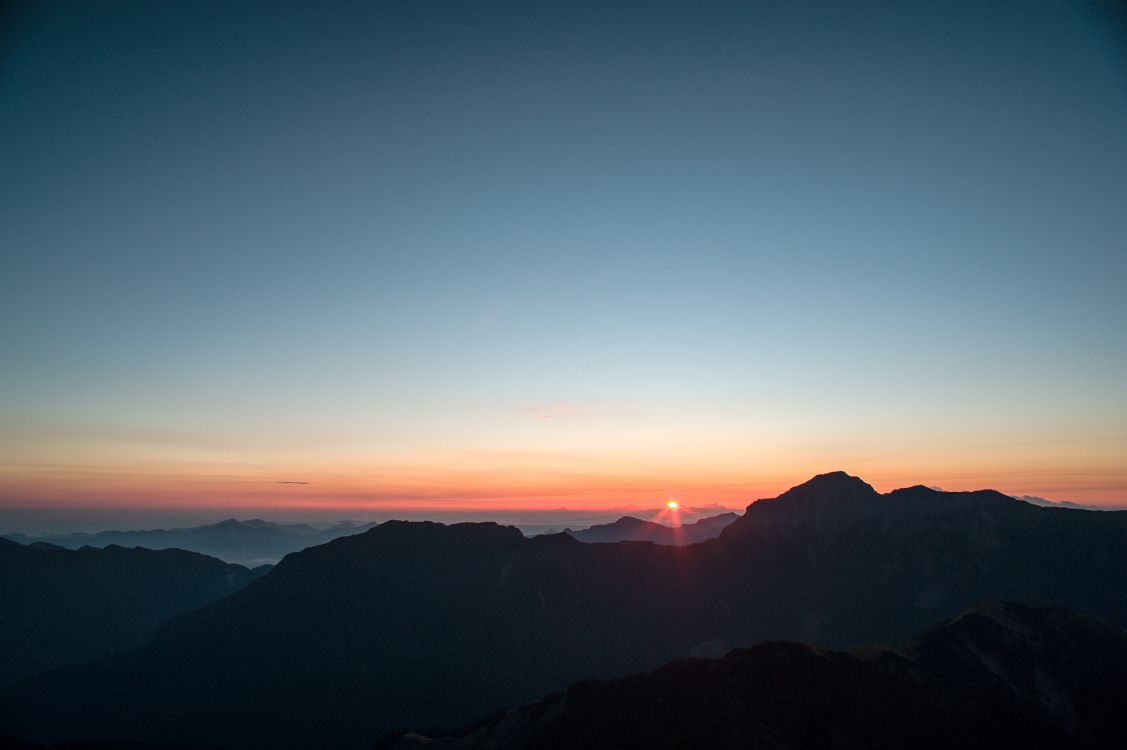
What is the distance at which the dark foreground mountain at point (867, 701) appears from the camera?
2712 inches

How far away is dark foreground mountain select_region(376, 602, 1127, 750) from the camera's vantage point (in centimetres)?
6888

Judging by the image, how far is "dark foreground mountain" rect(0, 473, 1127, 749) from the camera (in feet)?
512

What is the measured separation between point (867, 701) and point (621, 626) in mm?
119339

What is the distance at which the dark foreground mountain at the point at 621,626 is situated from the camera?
512 ft

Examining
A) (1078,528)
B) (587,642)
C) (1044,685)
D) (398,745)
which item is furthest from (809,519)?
(398,745)

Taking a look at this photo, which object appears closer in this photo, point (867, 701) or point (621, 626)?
point (867, 701)

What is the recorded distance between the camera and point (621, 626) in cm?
18400

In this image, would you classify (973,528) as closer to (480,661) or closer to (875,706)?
(875,706)

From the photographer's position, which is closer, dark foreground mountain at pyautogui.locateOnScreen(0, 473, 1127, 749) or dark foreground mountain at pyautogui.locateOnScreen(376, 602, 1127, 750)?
dark foreground mountain at pyautogui.locateOnScreen(376, 602, 1127, 750)

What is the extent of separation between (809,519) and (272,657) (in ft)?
587

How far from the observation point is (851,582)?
17638cm

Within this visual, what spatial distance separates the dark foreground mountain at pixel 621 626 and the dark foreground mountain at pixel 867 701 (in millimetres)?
65381

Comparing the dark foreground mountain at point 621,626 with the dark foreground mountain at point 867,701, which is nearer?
the dark foreground mountain at point 867,701

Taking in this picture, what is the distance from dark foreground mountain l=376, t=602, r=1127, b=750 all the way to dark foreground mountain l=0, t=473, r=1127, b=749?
65.4 m
